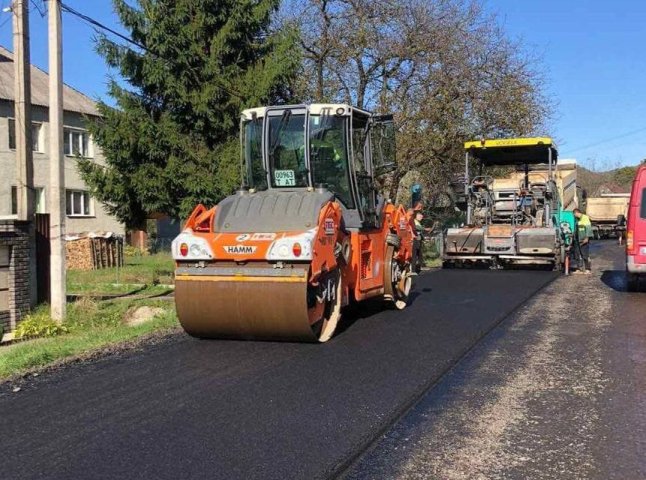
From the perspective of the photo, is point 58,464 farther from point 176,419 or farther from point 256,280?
point 256,280

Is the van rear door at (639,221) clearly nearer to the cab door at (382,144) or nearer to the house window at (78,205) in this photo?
the cab door at (382,144)

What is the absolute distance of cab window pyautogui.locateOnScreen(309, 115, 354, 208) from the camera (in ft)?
28.6

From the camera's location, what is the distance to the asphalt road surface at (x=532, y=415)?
164 inches

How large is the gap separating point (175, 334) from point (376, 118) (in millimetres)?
3870

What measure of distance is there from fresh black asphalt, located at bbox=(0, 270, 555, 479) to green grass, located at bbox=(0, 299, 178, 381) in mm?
537

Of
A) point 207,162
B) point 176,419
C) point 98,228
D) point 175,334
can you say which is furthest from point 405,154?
point 98,228

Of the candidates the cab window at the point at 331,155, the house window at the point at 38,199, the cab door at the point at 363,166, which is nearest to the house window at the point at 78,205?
the house window at the point at 38,199

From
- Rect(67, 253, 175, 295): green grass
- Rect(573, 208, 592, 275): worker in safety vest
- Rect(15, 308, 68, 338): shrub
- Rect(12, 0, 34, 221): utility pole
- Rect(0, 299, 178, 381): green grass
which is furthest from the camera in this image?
Rect(573, 208, 592, 275): worker in safety vest

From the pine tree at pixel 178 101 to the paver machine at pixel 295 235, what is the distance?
16.0 feet

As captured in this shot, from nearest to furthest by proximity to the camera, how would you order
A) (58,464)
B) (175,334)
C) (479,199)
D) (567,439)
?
1. (58,464)
2. (567,439)
3. (175,334)
4. (479,199)

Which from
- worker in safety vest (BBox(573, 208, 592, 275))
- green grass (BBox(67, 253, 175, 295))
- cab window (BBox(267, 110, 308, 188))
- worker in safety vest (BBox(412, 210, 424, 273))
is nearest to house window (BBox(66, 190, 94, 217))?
green grass (BBox(67, 253, 175, 295))

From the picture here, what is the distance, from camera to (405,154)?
19391 mm

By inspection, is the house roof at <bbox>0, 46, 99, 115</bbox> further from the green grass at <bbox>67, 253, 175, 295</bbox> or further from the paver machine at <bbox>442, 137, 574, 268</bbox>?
the paver machine at <bbox>442, 137, 574, 268</bbox>

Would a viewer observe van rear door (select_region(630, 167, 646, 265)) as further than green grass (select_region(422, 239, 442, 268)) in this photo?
No
